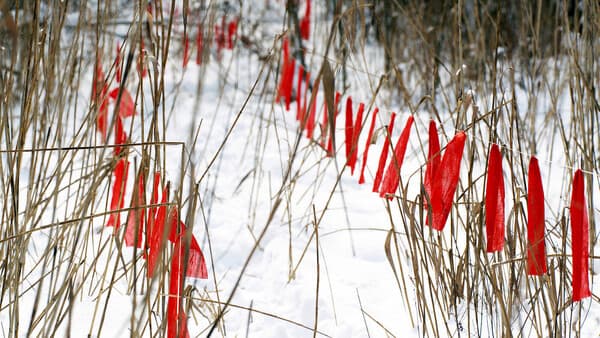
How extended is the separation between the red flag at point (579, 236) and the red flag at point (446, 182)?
0.15 m

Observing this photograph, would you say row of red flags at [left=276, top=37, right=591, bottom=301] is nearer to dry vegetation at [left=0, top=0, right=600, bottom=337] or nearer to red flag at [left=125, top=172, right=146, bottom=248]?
dry vegetation at [left=0, top=0, right=600, bottom=337]

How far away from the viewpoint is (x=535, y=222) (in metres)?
0.72

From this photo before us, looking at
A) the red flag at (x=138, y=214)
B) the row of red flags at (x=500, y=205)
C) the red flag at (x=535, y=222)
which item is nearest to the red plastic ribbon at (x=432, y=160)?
the row of red flags at (x=500, y=205)

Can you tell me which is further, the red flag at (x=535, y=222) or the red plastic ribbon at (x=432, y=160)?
the red plastic ribbon at (x=432, y=160)

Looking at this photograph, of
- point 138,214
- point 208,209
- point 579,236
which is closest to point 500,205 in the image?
point 579,236

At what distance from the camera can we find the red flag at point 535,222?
27.1 inches

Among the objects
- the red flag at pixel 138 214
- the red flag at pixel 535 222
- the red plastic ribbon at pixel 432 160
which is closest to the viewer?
the red flag at pixel 138 214

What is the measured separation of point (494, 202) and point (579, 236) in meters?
0.12

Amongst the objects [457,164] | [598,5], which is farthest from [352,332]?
[598,5]

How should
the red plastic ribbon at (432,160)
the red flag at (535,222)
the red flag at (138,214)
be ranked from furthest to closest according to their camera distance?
the red plastic ribbon at (432,160), the red flag at (535,222), the red flag at (138,214)

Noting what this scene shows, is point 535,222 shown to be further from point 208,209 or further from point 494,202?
point 208,209

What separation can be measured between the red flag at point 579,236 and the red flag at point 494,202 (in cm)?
10

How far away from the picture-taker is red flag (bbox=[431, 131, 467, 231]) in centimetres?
76

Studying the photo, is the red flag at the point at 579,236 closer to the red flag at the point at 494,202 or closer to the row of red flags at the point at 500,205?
the row of red flags at the point at 500,205
